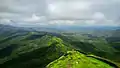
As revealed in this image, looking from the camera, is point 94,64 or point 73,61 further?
point 73,61

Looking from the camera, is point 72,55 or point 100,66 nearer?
point 100,66

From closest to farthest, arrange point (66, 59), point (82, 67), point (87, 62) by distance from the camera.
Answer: point (82, 67)
point (87, 62)
point (66, 59)

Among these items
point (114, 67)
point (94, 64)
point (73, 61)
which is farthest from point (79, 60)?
point (114, 67)

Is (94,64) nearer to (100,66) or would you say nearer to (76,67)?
(100,66)

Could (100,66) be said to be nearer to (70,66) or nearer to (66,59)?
(70,66)

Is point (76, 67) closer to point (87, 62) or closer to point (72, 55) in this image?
point (87, 62)

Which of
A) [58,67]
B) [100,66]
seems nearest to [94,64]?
[100,66]

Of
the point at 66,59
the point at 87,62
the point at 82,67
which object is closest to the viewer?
the point at 82,67
